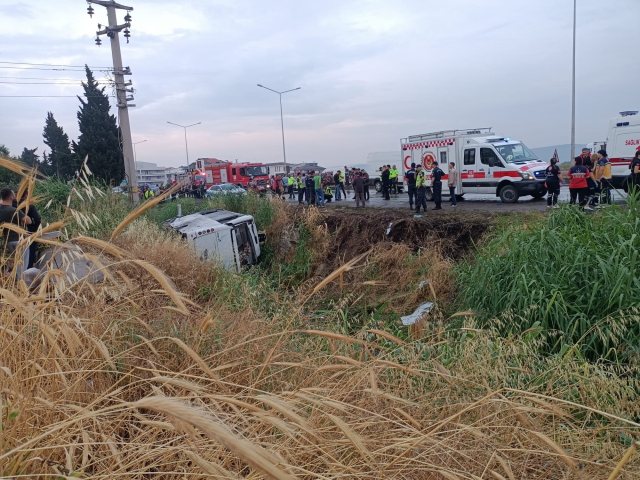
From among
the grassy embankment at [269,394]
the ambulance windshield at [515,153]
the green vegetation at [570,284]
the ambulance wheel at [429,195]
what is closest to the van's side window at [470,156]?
the ambulance windshield at [515,153]

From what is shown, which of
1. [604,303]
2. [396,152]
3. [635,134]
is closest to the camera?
[604,303]

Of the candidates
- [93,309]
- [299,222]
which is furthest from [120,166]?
[93,309]

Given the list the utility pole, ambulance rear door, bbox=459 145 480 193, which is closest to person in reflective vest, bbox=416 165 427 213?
ambulance rear door, bbox=459 145 480 193

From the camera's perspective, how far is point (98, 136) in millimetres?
38594

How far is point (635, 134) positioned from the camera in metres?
15.3

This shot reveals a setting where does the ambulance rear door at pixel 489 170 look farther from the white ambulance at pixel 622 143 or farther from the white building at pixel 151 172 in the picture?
the white building at pixel 151 172

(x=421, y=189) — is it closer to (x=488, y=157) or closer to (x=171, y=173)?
(x=488, y=157)

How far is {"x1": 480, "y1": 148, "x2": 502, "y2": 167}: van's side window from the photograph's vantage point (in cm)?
1648

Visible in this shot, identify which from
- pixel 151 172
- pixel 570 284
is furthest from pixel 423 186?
pixel 151 172

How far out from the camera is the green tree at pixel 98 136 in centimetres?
3672

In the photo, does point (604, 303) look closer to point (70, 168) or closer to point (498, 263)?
point (498, 263)

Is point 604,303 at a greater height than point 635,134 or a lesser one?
lesser

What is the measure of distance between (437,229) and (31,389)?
11018 millimetres

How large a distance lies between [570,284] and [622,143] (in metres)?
13.2
